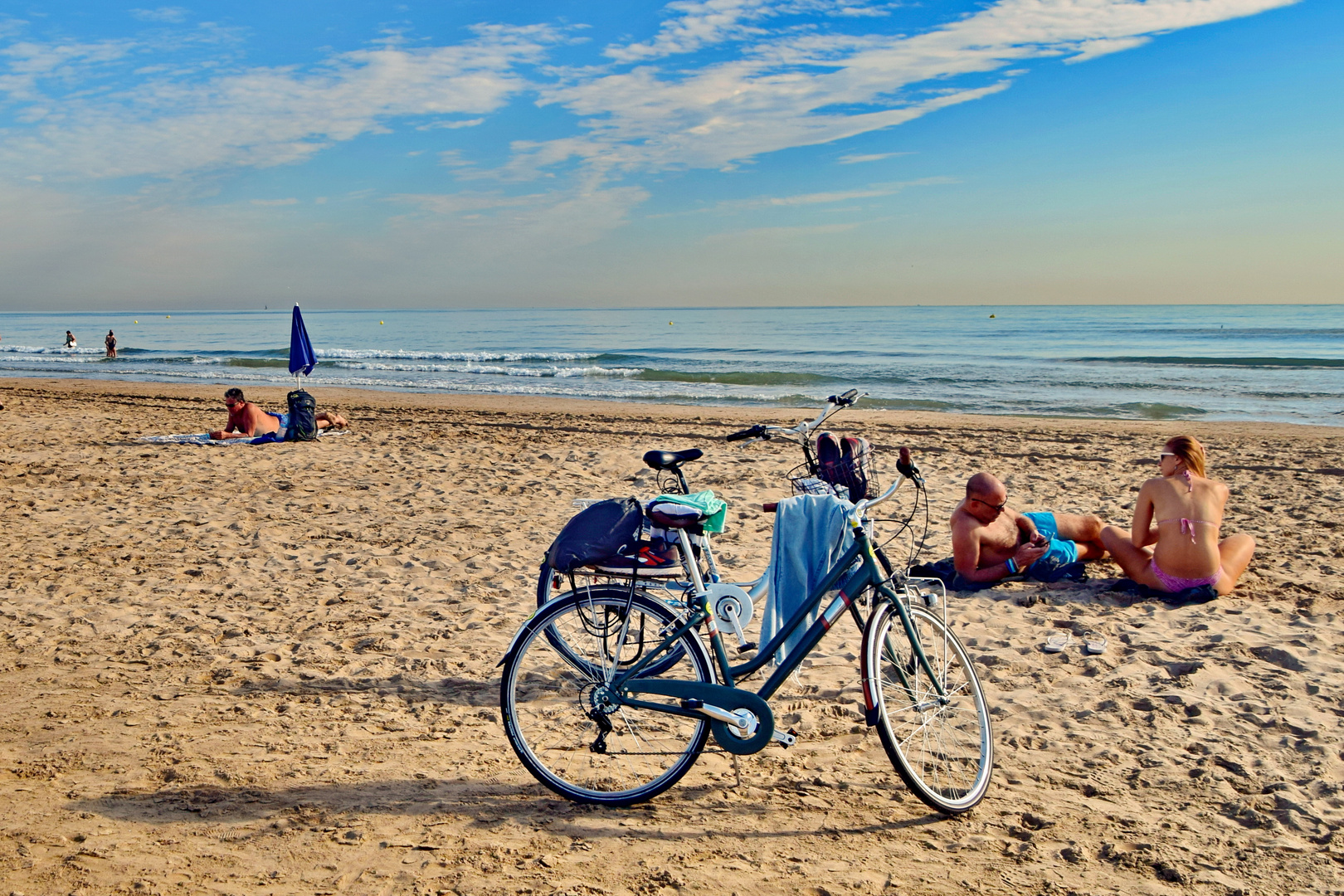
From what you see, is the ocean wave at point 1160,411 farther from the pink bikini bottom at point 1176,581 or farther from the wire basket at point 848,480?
the wire basket at point 848,480

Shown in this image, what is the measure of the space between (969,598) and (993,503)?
0.70m

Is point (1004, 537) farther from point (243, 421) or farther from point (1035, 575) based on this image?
point (243, 421)

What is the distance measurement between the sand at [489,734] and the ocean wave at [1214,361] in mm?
25322

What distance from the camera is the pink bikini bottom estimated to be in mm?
5723

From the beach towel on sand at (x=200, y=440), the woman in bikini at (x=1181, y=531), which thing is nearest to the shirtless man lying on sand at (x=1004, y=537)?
the woman in bikini at (x=1181, y=531)

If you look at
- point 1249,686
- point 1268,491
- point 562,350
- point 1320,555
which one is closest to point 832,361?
point 562,350

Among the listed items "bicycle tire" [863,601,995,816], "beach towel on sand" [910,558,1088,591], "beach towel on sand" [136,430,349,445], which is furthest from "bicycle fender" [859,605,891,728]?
"beach towel on sand" [136,430,349,445]

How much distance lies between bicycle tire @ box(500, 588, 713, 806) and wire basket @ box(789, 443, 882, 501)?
2.55 feet

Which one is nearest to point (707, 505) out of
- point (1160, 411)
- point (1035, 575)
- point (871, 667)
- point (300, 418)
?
point (871, 667)

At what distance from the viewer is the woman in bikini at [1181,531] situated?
5609 millimetres

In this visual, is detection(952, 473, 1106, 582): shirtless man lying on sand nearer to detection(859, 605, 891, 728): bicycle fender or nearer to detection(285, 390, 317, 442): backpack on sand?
detection(859, 605, 891, 728): bicycle fender

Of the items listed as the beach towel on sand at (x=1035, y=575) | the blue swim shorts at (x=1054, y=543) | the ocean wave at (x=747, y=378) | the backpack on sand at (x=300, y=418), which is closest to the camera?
the beach towel on sand at (x=1035, y=575)

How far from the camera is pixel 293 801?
10.9 feet

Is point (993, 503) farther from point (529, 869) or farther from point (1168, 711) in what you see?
point (529, 869)
